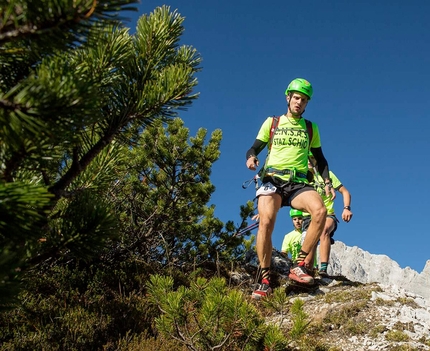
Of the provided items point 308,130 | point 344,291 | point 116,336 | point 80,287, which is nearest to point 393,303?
point 344,291

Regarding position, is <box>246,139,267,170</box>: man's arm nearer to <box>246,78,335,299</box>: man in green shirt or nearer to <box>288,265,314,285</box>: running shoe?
<box>246,78,335,299</box>: man in green shirt

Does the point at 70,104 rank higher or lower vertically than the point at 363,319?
lower

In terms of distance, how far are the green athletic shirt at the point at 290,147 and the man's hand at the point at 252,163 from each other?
0.34 m

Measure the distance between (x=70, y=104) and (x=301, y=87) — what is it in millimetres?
4071

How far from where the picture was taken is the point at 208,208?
7.45m

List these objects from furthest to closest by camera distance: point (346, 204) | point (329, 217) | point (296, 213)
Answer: point (296, 213), point (329, 217), point (346, 204)

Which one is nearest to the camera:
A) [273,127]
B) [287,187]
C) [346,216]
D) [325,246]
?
[287,187]

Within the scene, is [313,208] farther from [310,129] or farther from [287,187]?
[310,129]

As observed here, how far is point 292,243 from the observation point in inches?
331

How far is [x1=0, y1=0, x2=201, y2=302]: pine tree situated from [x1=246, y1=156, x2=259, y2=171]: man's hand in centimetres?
228

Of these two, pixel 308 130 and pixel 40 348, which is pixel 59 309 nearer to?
pixel 40 348

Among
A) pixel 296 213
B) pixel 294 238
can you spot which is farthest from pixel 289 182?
pixel 294 238

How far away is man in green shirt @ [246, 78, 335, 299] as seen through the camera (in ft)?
16.3

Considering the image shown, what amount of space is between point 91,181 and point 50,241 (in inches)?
18.4
